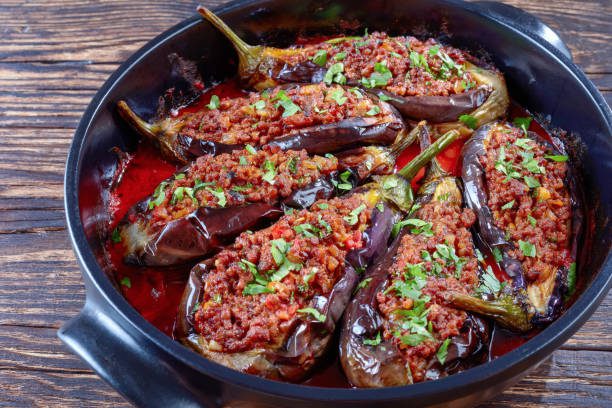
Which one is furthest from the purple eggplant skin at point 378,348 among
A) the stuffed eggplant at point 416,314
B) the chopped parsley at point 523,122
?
the chopped parsley at point 523,122

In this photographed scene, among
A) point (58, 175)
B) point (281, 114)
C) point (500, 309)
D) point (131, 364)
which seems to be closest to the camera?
point (131, 364)

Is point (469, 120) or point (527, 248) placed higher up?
point (469, 120)

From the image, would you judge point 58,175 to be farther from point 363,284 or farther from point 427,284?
point 427,284

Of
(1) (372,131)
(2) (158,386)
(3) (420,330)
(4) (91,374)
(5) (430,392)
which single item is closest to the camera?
(5) (430,392)

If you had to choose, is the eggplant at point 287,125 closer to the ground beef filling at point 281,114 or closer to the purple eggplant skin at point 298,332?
the ground beef filling at point 281,114

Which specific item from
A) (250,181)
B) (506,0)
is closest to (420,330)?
(250,181)

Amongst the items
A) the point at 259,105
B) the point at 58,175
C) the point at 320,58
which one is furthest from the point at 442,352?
the point at 58,175

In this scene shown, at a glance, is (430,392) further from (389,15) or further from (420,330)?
(389,15)
